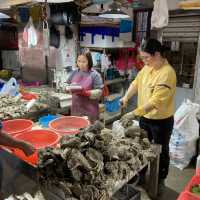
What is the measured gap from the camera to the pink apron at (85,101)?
2715 millimetres

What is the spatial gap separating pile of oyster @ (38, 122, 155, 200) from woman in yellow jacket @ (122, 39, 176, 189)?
22.4 inches

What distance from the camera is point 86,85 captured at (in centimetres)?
271

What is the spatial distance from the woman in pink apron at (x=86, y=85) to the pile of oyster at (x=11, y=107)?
60cm

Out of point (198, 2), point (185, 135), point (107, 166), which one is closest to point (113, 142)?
point (107, 166)

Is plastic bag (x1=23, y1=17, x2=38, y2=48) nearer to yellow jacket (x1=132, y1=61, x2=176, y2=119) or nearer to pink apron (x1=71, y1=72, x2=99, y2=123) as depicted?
pink apron (x1=71, y1=72, x2=99, y2=123)

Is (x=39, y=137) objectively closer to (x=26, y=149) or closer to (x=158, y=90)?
(x=26, y=149)

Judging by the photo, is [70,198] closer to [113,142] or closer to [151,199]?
[113,142]

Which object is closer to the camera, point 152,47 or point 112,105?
point 152,47

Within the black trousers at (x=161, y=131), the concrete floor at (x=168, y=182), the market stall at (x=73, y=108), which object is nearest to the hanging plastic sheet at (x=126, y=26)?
the market stall at (x=73, y=108)

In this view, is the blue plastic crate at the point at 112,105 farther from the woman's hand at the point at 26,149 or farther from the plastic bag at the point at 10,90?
the woman's hand at the point at 26,149

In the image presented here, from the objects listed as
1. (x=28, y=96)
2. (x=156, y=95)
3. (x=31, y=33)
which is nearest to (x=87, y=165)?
(x=156, y=95)

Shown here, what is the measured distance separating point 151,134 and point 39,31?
2.64 meters

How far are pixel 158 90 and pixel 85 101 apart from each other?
0.96 meters

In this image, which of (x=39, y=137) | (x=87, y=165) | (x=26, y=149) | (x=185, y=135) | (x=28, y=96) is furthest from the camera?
(x=28, y=96)
